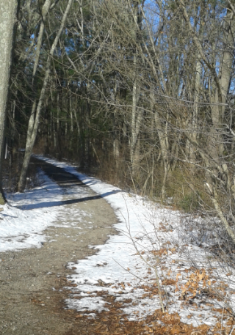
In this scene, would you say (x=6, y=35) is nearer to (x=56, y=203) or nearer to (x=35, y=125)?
(x=56, y=203)

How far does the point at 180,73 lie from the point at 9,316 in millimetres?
4686

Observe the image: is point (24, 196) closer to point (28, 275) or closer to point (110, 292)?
point (28, 275)

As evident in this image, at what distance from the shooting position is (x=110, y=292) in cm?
532

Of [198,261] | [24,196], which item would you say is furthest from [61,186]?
[198,261]

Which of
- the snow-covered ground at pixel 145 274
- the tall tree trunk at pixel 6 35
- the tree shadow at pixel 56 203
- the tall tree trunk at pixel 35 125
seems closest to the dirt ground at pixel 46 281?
the snow-covered ground at pixel 145 274

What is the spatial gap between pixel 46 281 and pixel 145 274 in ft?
5.26

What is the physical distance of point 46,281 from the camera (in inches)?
224

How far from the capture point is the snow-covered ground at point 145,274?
15.6 feet

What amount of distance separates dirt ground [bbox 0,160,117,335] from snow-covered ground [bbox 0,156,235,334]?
0.79 ft

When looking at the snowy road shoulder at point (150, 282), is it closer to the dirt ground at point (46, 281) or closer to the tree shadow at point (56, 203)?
the dirt ground at point (46, 281)

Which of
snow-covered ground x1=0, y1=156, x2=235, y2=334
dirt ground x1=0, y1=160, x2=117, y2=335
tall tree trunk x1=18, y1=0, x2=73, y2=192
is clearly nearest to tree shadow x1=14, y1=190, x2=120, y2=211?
snow-covered ground x1=0, y1=156, x2=235, y2=334

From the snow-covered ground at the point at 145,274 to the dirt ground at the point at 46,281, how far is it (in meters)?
0.24

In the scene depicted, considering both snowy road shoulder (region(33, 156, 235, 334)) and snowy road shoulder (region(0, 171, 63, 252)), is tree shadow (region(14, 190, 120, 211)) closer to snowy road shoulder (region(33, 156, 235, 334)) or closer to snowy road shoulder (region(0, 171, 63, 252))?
snowy road shoulder (region(0, 171, 63, 252))

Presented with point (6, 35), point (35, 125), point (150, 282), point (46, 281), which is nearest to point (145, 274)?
point (150, 282)
